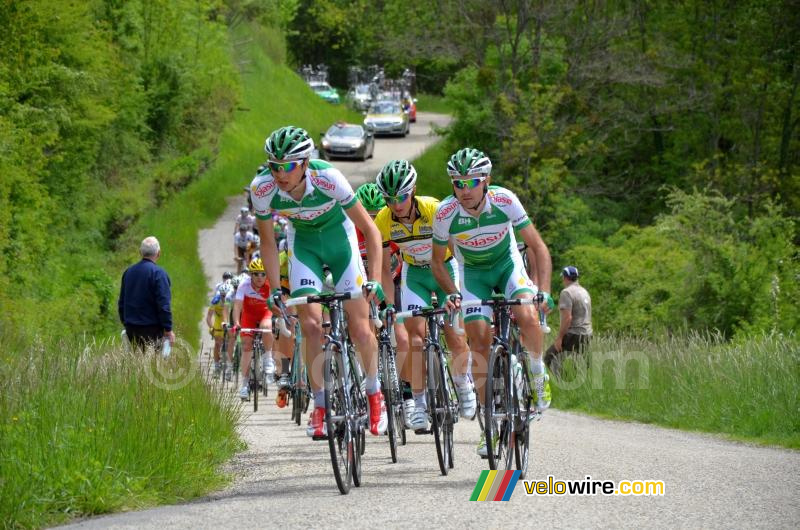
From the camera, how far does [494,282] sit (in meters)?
11.0

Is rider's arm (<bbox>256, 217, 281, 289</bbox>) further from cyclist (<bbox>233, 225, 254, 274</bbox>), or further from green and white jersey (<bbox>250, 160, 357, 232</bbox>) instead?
cyclist (<bbox>233, 225, 254, 274</bbox>)

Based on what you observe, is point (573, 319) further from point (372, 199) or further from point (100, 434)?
point (100, 434)

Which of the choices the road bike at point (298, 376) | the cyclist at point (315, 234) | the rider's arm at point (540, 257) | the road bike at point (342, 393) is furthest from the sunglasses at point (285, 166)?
the road bike at point (298, 376)

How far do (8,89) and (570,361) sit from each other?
20.1 meters

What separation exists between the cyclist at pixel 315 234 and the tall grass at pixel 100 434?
4.12ft

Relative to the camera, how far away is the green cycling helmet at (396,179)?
1133 cm

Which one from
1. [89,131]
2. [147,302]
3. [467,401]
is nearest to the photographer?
[467,401]

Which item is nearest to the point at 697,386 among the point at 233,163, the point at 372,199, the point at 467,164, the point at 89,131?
the point at 372,199

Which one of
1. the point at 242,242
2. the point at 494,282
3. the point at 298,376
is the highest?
the point at 242,242

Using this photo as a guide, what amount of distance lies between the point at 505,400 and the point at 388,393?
140 centimetres

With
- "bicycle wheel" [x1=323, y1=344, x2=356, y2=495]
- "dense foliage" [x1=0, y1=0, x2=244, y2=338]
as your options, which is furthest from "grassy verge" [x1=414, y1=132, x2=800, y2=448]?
"dense foliage" [x1=0, y1=0, x2=244, y2=338]

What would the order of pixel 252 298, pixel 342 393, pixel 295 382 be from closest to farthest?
pixel 342 393
pixel 295 382
pixel 252 298

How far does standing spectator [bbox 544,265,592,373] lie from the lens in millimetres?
18047

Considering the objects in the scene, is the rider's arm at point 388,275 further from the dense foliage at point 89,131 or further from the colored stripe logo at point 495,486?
the dense foliage at point 89,131
